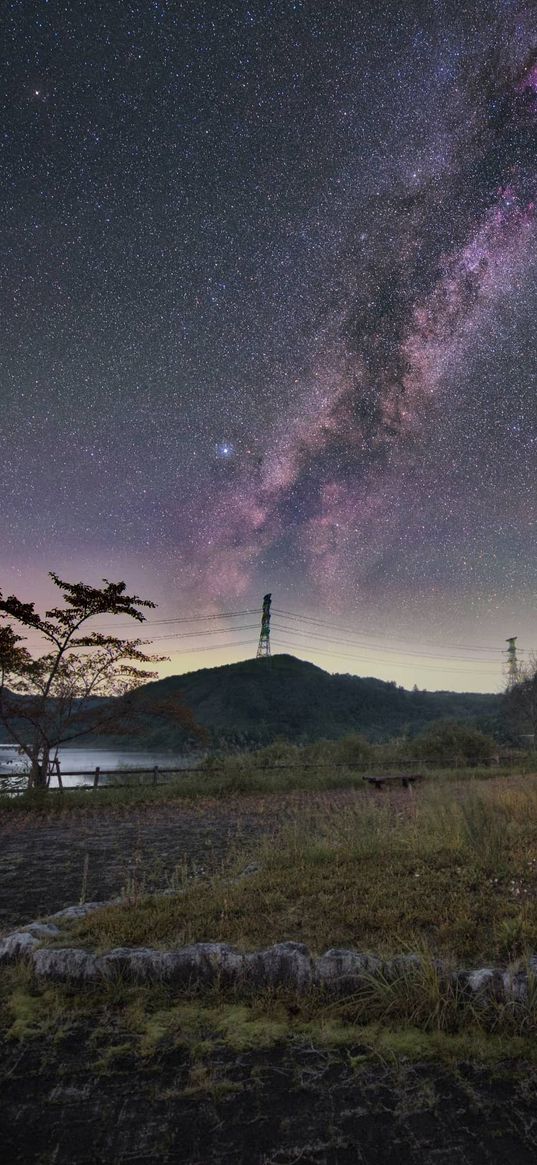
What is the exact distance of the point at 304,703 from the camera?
105 m

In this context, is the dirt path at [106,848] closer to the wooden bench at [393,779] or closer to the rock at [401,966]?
the rock at [401,966]

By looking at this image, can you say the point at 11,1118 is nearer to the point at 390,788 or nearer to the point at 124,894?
the point at 124,894

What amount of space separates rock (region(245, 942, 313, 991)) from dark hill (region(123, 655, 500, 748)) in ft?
261

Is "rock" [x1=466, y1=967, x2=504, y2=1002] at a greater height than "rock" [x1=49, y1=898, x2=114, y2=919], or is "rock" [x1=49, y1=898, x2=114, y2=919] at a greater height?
"rock" [x1=466, y1=967, x2=504, y2=1002]

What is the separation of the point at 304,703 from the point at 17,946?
103132 millimetres

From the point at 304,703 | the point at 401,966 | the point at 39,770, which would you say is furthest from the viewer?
the point at 304,703

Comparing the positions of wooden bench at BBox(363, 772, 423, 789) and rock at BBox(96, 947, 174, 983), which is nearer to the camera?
rock at BBox(96, 947, 174, 983)

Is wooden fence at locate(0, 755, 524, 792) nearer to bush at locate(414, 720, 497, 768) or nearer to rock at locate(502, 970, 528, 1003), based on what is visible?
bush at locate(414, 720, 497, 768)

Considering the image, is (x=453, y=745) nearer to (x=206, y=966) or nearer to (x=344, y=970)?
(x=344, y=970)

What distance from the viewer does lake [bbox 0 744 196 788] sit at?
58.6ft

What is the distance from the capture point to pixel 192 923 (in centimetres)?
464

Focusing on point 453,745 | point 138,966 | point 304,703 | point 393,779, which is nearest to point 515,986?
point 138,966

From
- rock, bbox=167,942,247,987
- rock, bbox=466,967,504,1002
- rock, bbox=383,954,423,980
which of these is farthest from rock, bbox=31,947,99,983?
rock, bbox=466,967,504,1002

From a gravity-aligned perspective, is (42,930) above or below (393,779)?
above
